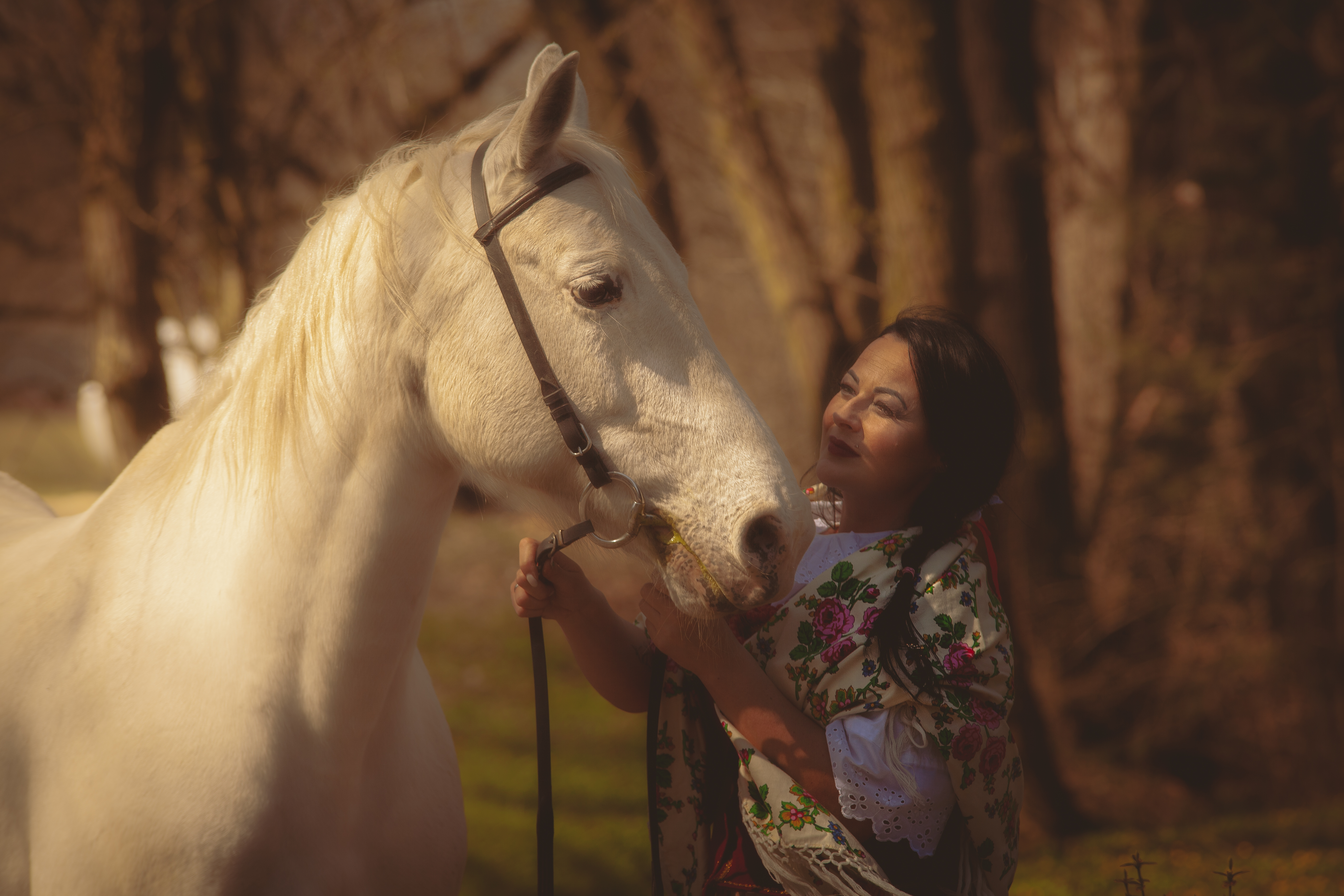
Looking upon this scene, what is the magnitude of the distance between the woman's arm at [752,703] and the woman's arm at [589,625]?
0.53 ft

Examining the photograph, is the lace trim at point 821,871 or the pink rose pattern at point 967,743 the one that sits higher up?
the pink rose pattern at point 967,743

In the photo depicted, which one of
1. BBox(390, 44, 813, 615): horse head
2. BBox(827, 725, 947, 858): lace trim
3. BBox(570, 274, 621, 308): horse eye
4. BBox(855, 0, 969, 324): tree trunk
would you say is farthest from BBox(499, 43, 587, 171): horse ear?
BBox(855, 0, 969, 324): tree trunk

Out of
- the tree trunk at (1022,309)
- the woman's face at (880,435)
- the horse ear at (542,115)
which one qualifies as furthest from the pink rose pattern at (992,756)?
the tree trunk at (1022,309)

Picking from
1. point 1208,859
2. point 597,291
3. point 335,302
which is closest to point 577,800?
point 1208,859

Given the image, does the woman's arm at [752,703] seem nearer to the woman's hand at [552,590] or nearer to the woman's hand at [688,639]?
the woman's hand at [688,639]

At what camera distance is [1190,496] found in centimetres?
602

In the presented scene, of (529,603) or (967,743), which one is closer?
(967,743)

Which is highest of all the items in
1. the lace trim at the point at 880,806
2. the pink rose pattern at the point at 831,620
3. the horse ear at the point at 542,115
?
the horse ear at the point at 542,115

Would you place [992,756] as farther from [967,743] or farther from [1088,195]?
[1088,195]

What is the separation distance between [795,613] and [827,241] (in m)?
3.48

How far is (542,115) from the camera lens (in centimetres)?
135

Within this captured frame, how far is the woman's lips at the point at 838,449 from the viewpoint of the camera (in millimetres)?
1655

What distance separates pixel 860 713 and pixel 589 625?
519 mm

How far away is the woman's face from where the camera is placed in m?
1.61
